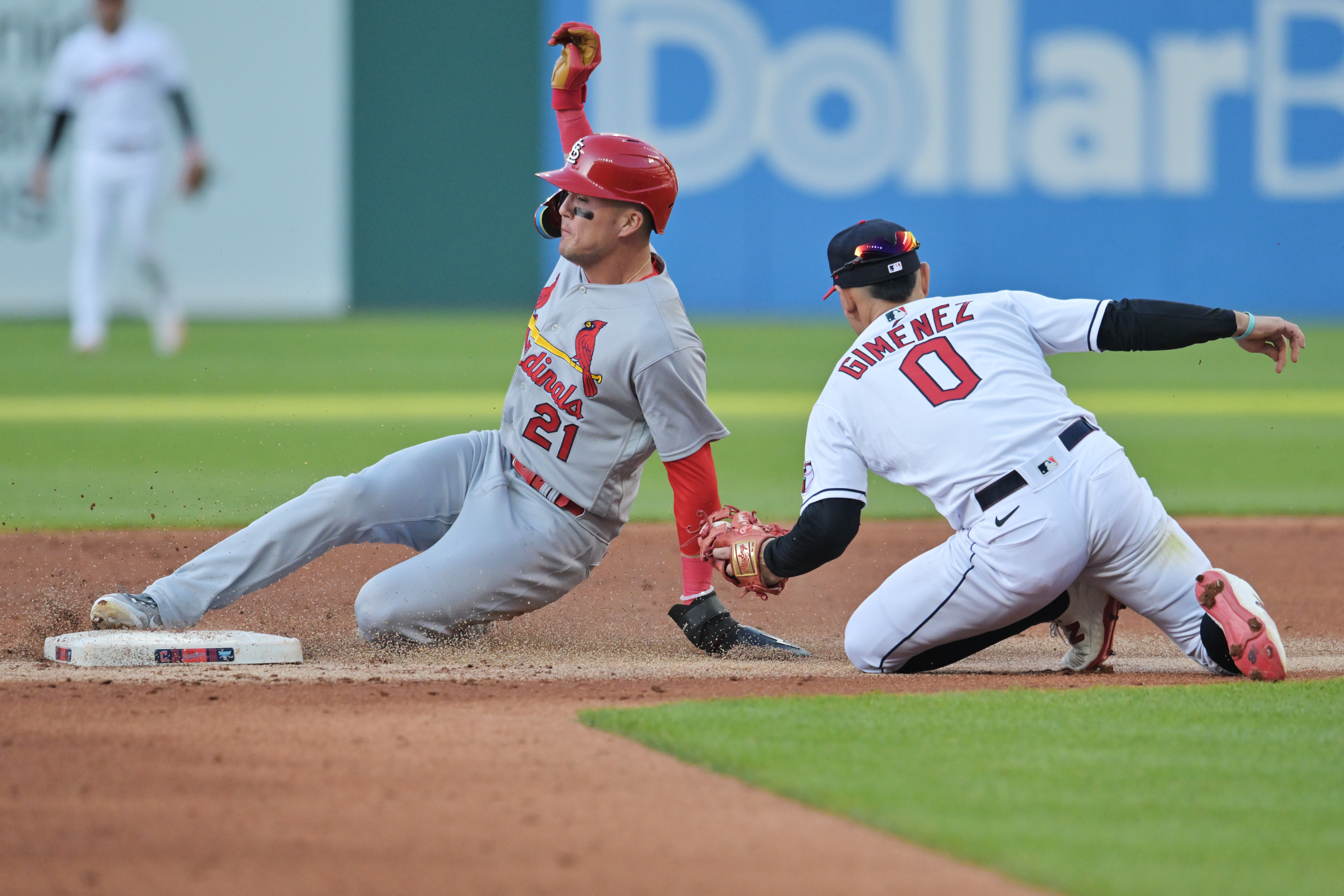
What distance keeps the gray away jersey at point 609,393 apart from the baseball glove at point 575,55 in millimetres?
717

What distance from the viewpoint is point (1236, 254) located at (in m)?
19.3

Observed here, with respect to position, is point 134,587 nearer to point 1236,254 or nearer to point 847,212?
point 847,212

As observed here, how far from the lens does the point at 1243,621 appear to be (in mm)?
4117

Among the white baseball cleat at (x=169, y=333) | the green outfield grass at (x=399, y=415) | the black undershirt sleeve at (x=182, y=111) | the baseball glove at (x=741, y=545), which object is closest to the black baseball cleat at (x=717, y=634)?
the baseball glove at (x=741, y=545)

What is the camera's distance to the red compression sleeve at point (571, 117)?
530 cm

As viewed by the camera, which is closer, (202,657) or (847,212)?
(202,657)

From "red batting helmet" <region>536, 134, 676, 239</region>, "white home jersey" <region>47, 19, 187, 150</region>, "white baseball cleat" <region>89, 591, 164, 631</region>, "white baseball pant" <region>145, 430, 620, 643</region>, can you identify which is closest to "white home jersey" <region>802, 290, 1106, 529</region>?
"red batting helmet" <region>536, 134, 676, 239</region>

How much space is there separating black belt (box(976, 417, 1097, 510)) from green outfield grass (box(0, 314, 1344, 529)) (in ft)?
11.2

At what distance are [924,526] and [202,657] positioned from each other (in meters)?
3.94

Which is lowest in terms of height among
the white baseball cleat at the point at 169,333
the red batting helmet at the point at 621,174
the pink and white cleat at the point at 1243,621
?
the white baseball cleat at the point at 169,333

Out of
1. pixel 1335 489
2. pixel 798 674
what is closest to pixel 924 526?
pixel 1335 489

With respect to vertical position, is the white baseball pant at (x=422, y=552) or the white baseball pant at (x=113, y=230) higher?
the white baseball pant at (x=422, y=552)

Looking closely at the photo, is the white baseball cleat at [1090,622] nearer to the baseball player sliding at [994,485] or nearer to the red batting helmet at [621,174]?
the baseball player sliding at [994,485]

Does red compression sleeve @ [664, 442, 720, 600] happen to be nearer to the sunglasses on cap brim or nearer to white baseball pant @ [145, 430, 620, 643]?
white baseball pant @ [145, 430, 620, 643]
